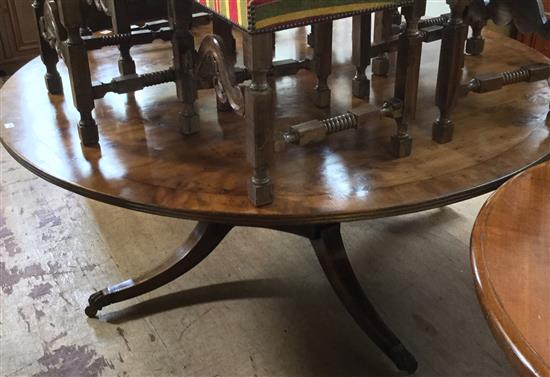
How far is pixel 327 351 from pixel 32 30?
6.43 ft

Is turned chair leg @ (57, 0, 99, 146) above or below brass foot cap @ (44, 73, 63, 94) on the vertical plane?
above

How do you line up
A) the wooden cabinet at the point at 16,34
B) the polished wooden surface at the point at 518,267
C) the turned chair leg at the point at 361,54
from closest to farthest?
the polished wooden surface at the point at 518,267, the turned chair leg at the point at 361,54, the wooden cabinet at the point at 16,34

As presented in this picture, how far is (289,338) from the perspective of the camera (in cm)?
121

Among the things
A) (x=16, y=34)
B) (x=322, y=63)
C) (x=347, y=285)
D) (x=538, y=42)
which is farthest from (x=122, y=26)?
(x=538, y=42)

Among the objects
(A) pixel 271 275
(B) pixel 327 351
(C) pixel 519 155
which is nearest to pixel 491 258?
(C) pixel 519 155

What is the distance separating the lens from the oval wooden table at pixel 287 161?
904mm

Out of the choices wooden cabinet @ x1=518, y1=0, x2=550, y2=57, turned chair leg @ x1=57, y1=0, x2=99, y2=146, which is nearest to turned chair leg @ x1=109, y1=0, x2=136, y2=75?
turned chair leg @ x1=57, y1=0, x2=99, y2=146

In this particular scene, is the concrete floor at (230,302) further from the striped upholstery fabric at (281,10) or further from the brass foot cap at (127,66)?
the striped upholstery fabric at (281,10)

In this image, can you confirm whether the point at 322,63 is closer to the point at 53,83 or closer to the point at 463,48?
the point at 463,48

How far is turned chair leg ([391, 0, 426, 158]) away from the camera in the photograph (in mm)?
949

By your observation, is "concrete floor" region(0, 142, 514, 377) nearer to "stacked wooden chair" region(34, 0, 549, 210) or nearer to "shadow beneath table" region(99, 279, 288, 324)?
"shadow beneath table" region(99, 279, 288, 324)

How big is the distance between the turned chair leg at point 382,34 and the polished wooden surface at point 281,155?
31mm

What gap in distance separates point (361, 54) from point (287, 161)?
352mm

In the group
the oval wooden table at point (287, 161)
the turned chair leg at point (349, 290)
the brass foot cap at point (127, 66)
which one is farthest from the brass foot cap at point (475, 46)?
the brass foot cap at point (127, 66)
